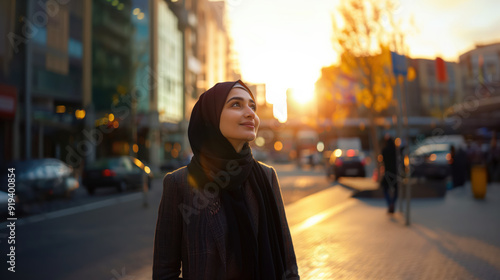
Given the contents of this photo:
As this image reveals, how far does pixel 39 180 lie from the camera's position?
41.1ft

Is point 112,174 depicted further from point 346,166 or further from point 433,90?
point 433,90

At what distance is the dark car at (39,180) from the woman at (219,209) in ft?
33.3

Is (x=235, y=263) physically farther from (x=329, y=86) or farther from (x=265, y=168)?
(x=329, y=86)

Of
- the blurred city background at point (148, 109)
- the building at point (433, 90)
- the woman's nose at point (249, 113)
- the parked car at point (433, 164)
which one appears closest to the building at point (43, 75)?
the blurred city background at point (148, 109)

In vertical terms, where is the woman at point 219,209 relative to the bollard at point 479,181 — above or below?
above

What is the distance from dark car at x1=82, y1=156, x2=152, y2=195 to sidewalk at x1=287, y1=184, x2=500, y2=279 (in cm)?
909

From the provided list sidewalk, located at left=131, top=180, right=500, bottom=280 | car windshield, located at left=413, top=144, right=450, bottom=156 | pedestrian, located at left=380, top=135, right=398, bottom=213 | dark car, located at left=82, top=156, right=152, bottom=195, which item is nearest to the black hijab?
sidewalk, located at left=131, top=180, right=500, bottom=280

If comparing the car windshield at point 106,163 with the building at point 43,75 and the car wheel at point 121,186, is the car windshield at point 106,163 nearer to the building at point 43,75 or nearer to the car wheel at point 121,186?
the car wheel at point 121,186

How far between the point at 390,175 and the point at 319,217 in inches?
85.1

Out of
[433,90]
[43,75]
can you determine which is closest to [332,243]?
[43,75]

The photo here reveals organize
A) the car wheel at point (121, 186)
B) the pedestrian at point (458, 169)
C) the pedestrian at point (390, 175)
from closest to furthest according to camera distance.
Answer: the pedestrian at point (390, 175) < the pedestrian at point (458, 169) < the car wheel at point (121, 186)

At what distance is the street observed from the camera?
5.41 meters

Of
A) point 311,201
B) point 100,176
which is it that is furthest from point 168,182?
point 100,176

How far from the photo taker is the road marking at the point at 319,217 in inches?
334
